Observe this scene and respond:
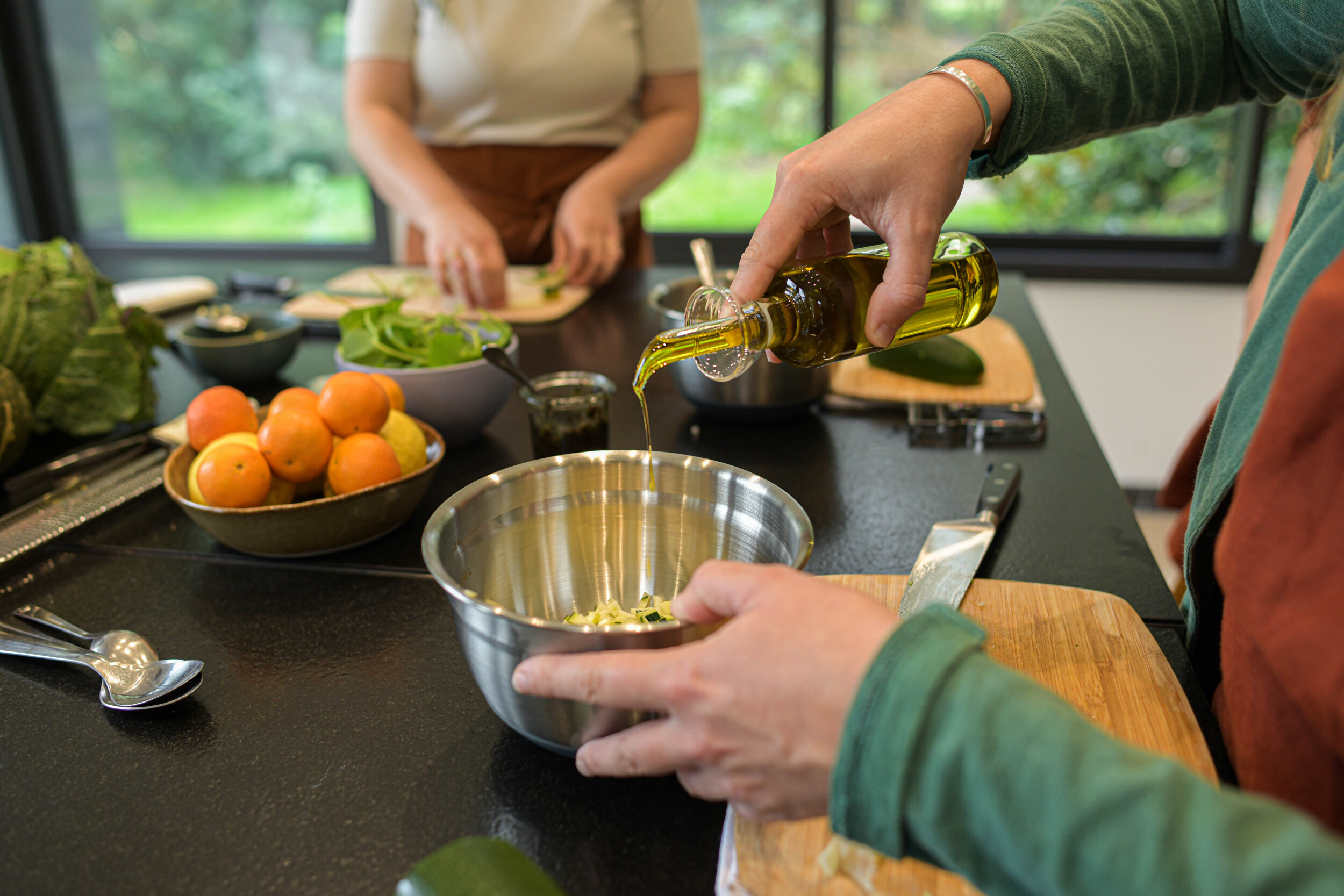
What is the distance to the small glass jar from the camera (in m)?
1.12

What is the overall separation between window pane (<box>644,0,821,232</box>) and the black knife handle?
221 cm

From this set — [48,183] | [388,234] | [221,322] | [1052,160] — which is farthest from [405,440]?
[48,183]

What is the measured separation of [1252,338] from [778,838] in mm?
481

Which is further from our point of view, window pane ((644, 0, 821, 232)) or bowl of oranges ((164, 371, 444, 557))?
window pane ((644, 0, 821, 232))

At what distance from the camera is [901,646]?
0.49m

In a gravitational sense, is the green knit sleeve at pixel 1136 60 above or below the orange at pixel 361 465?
above

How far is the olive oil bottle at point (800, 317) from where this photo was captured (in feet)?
2.67

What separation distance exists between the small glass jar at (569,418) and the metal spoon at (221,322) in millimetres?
610

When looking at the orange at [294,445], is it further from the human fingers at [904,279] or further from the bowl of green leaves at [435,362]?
the human fingers at [904,279]

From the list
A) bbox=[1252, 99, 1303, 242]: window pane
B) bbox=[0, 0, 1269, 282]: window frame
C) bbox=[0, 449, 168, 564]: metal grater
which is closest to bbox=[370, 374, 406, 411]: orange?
bbox=[0, 449, 168, 564]: metal grater

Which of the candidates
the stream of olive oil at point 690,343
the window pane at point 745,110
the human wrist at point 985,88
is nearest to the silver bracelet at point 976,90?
the human wrist at point 985,88

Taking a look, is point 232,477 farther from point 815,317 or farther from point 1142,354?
point 1142,354

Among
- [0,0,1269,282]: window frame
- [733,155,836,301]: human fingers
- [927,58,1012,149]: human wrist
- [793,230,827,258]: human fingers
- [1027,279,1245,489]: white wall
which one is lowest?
[1027,279,1245,489]: white wall

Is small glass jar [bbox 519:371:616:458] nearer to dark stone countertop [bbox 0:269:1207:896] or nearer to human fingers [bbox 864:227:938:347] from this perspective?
dark stone countertop [bbox 0:269:1207:896]
